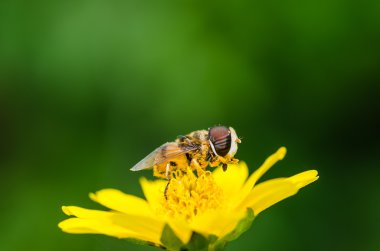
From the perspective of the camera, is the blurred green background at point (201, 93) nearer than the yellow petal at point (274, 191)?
No

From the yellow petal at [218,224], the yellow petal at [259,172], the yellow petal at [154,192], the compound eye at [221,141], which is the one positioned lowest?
the yellow petal at [218,224]

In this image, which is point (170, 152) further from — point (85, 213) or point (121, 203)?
point (85, 213)

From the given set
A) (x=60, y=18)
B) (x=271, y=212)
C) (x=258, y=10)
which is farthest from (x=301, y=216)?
(x=60, y=18)

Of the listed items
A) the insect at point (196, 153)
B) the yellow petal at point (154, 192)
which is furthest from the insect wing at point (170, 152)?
the yellow petal at point (154, 192)

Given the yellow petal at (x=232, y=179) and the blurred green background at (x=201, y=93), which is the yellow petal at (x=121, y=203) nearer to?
the yellow petal at (x=232, y=179)

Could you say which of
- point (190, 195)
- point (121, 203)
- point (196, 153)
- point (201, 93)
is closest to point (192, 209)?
point (190, 195)

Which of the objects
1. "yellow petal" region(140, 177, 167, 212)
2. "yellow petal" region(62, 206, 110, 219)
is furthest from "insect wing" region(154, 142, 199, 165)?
"yellow petal" region(62, 206, 110, 219)
